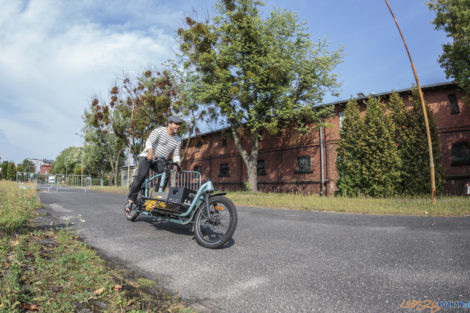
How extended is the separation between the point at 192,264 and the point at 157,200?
191 cm

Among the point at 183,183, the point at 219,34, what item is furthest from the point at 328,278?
the point at 219,34

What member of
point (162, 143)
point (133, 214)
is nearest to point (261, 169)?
point (133, 214)

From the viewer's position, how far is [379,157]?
54.2 ft

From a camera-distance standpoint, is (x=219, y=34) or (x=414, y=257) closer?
(x=414, y=257)

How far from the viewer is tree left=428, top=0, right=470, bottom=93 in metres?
15.8

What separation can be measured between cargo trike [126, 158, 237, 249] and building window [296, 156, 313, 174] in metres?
18.5

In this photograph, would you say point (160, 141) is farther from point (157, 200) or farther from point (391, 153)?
point (391, 153)

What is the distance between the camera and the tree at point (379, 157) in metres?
16.1

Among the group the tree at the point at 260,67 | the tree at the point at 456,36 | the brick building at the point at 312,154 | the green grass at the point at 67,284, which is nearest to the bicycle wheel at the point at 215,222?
the green grass at the point at 67,284

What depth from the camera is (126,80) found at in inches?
1019

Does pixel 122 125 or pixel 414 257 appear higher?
pixel 122 125

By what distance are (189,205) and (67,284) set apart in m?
2.30

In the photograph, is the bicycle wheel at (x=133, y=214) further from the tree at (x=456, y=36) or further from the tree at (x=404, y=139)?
the tree at (x=456, y=36)

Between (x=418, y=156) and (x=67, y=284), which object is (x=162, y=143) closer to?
(x=67, y=284)
